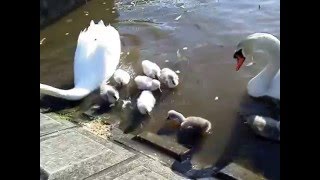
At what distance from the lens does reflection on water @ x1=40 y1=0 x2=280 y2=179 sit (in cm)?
359

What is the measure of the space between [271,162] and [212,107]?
3.47 ft

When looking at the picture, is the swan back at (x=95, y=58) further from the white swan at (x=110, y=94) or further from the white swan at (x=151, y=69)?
the white swan at (x=151, y=69)

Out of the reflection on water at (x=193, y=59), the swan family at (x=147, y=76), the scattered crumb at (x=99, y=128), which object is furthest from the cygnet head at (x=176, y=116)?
the scattered crumb at (x=99, y=128)

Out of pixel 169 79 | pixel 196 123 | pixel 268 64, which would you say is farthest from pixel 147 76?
pixel 268 64

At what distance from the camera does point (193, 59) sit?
516cm

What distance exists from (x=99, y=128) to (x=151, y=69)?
3.68ft

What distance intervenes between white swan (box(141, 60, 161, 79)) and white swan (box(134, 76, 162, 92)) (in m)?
0.10

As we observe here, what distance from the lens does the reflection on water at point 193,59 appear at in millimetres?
3588

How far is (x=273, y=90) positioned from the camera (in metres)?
4.11

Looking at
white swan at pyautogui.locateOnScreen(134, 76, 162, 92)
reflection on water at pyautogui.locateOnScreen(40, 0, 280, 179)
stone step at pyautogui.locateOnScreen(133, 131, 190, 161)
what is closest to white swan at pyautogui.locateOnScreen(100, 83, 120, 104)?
reflection on water at pyautogui.locateOnScreen(40, 0, 280, 179)

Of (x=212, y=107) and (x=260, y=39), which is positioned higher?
(x=260, y=39)

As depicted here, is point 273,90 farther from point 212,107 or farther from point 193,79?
point 193,79

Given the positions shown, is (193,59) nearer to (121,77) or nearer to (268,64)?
(121,77)

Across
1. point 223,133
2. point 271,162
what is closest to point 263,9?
point 223,133
